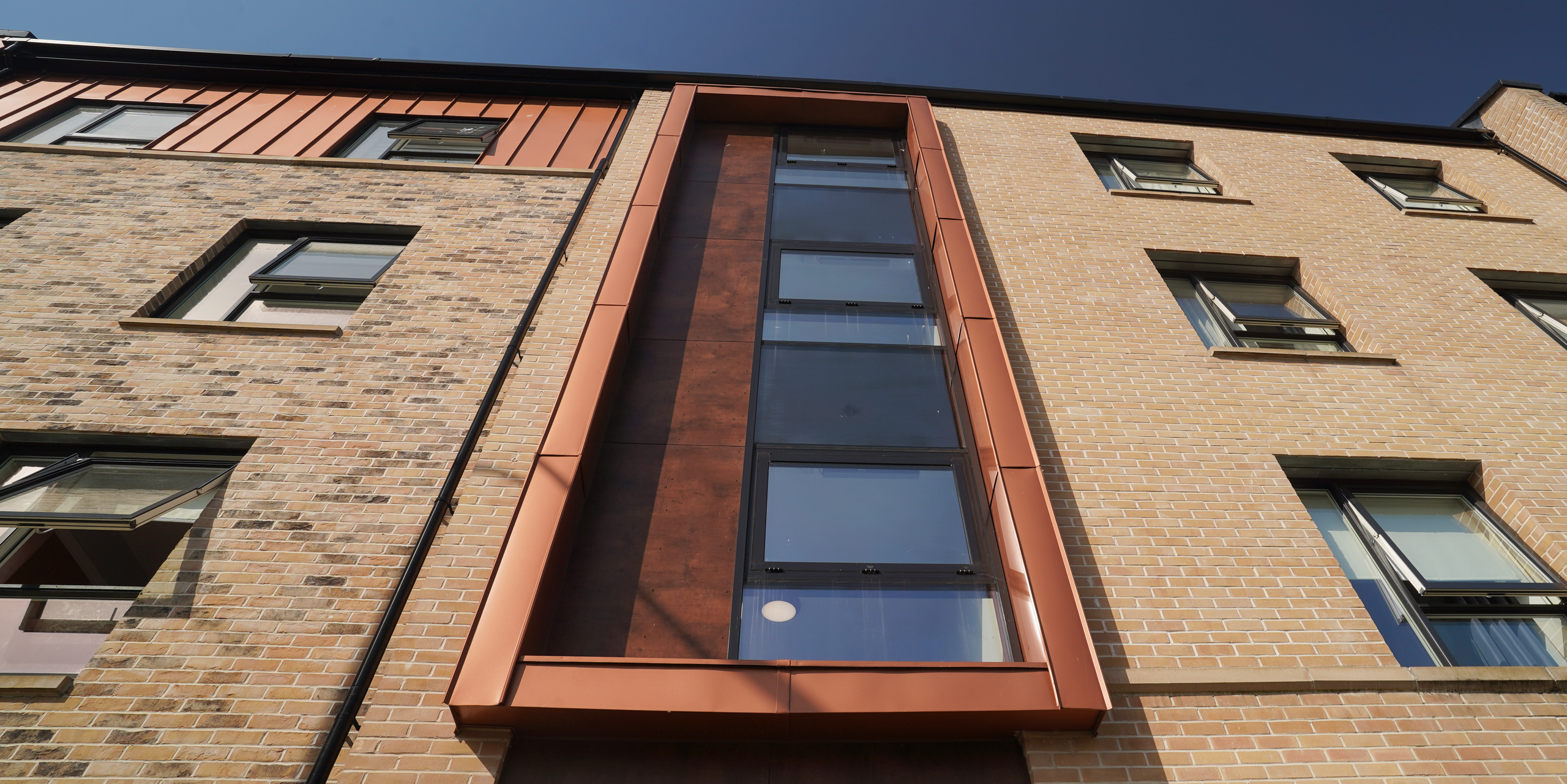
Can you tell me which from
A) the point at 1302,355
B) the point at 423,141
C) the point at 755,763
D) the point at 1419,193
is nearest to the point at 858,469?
the point at 755,763

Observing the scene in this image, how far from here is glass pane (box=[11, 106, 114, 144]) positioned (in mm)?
10562

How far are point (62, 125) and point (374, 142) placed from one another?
4485mm

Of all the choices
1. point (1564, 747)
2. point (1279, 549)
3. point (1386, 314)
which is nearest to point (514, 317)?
point (1279, 549)

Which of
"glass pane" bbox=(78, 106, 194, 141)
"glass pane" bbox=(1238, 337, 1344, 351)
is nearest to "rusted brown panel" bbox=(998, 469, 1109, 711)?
"glass pane" bbox=(1238, 337, 1344, 351)

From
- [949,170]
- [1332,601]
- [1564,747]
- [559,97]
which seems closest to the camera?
[1564,747]

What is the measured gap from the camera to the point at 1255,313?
8953mm

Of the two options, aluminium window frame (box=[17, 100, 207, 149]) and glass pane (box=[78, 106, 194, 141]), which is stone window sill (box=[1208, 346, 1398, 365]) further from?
glass pane (box=[78, 106, 194, 141])

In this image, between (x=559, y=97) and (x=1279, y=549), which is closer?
(x=1279, y=549)

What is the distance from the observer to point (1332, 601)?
5457 millimetres

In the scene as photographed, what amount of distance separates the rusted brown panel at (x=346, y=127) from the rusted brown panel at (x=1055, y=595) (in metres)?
10.2

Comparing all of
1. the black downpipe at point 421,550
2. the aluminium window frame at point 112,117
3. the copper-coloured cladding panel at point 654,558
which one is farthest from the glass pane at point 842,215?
the aluminium window frame at point 112,117

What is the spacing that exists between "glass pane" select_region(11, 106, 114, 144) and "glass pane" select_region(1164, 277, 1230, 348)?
49.2ft

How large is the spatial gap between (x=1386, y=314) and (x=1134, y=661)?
247 inches

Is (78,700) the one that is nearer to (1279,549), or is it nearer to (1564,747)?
(1279,549)
